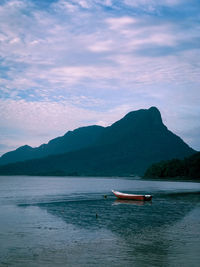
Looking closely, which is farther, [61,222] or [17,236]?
[61,222]

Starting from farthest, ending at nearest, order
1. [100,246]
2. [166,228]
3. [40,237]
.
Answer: [166,228] < [40,237] < [100,246]

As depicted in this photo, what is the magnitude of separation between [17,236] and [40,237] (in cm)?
239

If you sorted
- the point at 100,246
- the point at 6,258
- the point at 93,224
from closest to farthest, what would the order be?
the point at 6,258 → the point at 100,246 → the point at 93,224

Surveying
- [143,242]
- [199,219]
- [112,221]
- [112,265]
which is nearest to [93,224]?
[112,221]

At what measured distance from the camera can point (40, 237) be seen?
2928 cm

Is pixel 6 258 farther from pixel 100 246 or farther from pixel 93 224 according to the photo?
pixel 93 224

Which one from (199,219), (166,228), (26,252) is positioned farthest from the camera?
(199,219)

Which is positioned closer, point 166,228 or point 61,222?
point 166,228

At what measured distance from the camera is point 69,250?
24.4 metres

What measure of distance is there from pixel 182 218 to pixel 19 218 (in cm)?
2244

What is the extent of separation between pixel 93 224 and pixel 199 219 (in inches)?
568

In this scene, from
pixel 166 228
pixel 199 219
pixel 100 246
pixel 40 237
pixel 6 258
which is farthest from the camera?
pixel 199 219

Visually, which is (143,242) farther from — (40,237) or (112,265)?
(40,237)

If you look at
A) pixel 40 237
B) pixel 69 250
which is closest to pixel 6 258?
pixel 69 250
